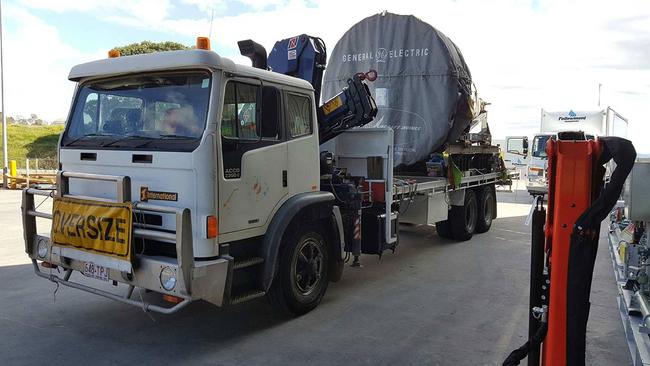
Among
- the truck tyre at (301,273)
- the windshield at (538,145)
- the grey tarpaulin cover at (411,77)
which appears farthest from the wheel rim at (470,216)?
the windshield at (538,145)

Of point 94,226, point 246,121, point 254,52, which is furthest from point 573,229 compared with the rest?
point 254,52

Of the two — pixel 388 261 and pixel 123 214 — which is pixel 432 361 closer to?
pixel 123 214

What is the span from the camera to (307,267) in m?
5.41

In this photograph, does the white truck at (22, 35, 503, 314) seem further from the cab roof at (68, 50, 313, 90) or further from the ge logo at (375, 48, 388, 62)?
the ge logo at (375, 48, 388, 62)

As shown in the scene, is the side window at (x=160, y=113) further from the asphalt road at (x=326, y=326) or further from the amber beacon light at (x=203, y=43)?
the asphalt road at (x=326, y=326)

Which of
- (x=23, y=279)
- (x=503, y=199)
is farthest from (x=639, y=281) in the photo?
(x=503, y=199)

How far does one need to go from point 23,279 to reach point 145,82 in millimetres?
3761

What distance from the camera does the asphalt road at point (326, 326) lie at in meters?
4.38

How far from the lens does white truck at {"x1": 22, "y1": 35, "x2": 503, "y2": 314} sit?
166 inches

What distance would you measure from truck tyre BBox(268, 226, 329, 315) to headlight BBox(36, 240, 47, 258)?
2158 mm

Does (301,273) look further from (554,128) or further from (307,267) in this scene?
(554,128)

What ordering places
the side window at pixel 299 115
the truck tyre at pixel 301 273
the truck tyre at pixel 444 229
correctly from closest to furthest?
the truck tyre at pixel 301 273 < the side window at pixel 299 115 < the truck tyre at pixel 444 229

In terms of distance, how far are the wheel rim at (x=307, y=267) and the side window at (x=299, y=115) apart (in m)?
1.13

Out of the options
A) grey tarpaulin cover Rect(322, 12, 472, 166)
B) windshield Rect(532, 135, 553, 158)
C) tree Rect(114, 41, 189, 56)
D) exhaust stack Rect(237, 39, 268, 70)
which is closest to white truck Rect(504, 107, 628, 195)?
windshield Rect(532, 135, 553, 158)
